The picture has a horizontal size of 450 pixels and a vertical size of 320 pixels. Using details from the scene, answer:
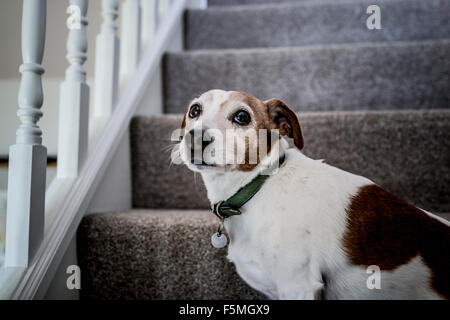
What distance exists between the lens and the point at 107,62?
3.20ft

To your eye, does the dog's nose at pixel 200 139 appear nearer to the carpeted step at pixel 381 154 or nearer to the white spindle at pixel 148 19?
the carpeted step at pixel 381 154

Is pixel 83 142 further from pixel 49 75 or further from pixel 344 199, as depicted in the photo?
pixel 344 199

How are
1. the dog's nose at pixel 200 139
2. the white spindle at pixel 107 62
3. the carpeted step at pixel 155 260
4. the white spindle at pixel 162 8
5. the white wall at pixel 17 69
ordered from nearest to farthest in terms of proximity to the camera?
the dog's nose at pixel 200 139, the carpeted step at pixel 155 260, the white spindle at pixel 107 62, the white wall at pixel 17 69, the white spindle at pixel 162 8

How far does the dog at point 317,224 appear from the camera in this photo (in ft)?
1.84

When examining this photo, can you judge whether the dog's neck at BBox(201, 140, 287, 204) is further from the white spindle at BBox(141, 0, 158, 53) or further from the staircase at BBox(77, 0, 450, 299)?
the white spindle at BBox(141, 0, 158, 53)

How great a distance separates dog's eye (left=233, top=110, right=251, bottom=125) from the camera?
580mm

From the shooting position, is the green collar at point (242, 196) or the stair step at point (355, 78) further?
the stair step at point (355, 78)

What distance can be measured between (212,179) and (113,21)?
2.10ft

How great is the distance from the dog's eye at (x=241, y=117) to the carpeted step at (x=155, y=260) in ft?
1.06

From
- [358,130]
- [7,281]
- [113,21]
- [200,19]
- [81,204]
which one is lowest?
[7,281]

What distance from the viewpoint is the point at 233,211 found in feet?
2.06

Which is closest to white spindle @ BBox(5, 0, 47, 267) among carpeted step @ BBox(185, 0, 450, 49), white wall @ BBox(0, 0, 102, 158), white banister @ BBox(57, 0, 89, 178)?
white banister @ BBox(57, 0, 89, 178)

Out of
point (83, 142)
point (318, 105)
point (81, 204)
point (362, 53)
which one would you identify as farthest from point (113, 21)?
point (362, 53)

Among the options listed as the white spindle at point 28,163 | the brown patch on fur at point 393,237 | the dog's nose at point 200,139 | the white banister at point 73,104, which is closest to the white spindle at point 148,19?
the white banister at point 73,104
